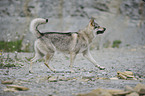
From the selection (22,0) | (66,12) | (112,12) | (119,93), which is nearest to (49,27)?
(66,12)

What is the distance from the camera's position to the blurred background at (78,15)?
1700 cm

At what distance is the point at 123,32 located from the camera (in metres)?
17.2

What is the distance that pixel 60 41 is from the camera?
616cm

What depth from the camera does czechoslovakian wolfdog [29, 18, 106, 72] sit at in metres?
5.83

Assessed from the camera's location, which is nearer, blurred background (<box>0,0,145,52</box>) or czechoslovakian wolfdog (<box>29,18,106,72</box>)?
czechoslovakian wolfdog (<box>29,18,106,72</box>)

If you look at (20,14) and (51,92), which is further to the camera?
(20,14)

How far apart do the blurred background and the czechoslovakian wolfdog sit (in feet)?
34.2

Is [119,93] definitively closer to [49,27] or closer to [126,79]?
[126,79]

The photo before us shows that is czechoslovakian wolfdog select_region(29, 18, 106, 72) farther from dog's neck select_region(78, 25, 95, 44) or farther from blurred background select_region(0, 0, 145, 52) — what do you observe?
blurred background select_region(0, 0, 145, 52)

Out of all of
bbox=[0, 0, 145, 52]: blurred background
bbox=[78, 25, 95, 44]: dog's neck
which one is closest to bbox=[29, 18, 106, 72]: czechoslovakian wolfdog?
bbox=[78, 25, 95, 44]: dog's neck

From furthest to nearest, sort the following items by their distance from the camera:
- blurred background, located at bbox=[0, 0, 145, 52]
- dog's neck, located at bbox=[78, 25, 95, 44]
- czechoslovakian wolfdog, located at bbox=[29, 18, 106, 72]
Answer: blurred background, located at bbox=[0, 0, 145, 52] < dog's neck, located at bbox=[78, 25, 95, 44] < czechoslovakian wolfdog, located at bbox=[29, 18, 106, 72]

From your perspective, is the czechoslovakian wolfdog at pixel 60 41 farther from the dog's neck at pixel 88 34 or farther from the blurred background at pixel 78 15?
A: the blurred background at pixel 78 15

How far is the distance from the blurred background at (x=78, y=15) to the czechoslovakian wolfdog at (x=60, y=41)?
34.2 feet

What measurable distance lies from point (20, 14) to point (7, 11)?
1.13 meters
